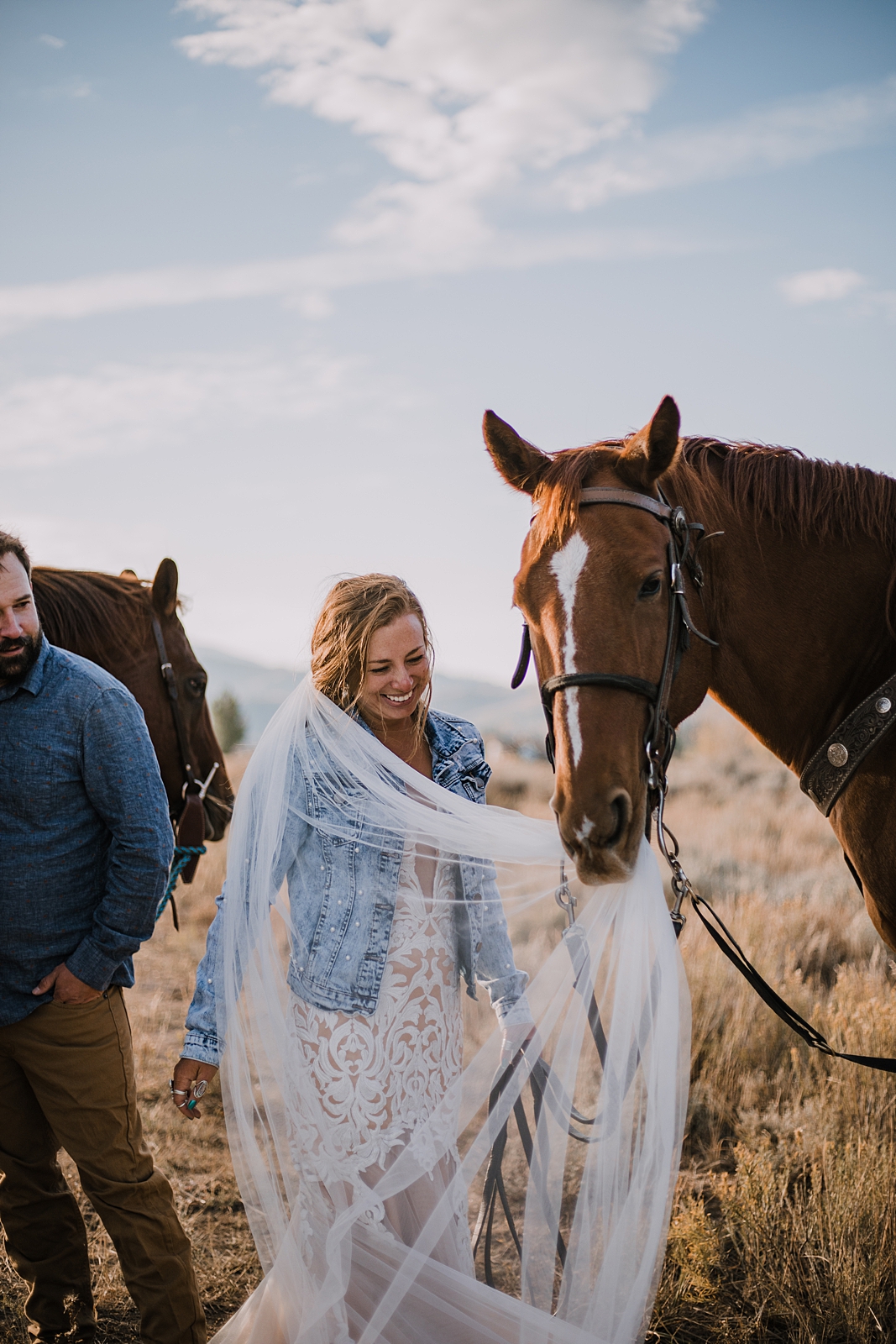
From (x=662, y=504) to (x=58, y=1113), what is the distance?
2.48m

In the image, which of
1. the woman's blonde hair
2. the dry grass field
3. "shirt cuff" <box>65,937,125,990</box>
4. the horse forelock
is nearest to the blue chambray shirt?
"shirt cuff" <box>65,937,125,990</box>

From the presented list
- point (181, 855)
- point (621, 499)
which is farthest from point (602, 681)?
point (181, 855)

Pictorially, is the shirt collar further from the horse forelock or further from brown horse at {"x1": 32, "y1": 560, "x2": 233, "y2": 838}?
the horse forelock

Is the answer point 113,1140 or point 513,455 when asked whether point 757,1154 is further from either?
point 513,455

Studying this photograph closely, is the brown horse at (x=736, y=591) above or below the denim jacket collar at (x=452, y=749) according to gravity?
above

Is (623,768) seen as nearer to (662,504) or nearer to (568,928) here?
(568,928)

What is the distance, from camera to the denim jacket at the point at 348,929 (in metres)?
2.15

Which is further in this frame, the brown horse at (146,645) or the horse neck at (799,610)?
the brown horse at (146,645)

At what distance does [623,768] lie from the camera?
6.73 ft

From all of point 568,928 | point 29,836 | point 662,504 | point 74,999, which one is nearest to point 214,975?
point 74,999

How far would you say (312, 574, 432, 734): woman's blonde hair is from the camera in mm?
2371

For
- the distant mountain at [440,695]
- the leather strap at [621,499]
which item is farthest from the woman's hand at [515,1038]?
the distant mountain at [440,695]

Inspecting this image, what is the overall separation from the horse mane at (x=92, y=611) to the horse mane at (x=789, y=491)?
2167 millimetres

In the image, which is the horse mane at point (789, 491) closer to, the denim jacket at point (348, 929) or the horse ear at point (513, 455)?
the horse ear at point (513, 455)
